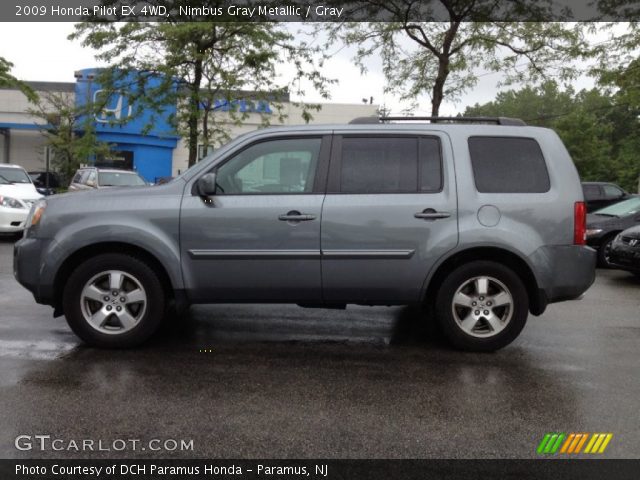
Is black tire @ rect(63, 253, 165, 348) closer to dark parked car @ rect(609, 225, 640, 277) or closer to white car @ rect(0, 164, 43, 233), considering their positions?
dark parked car @ rect(609, 225, 640, 277)

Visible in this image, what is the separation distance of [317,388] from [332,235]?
4.26 feet

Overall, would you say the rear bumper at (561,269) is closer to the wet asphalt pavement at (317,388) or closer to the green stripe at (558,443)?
the wet asphalt pavement at (317,388)

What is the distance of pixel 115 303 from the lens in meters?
5.12

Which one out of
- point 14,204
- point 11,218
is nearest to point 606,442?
point 11,218

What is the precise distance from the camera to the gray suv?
5.04 metres

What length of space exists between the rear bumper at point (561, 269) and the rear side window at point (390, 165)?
3.45ft

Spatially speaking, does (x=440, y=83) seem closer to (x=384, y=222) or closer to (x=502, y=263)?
(x=502, y=263)

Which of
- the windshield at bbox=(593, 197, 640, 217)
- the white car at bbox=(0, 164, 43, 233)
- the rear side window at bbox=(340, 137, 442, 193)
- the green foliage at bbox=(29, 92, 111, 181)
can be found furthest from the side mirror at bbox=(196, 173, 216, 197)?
the green foliage at bbox=(29, 92, 111, 181)

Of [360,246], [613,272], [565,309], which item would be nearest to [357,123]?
[360,246]

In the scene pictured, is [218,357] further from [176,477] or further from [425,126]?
[425,126]

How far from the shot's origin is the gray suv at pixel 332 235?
5.04m

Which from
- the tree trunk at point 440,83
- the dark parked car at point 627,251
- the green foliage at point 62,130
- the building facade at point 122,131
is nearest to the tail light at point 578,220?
the dark parked car at point 627,251

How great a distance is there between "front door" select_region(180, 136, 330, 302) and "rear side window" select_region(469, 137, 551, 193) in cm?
133

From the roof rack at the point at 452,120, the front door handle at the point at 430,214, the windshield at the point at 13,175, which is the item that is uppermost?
the roof rack at the point at 452,120
